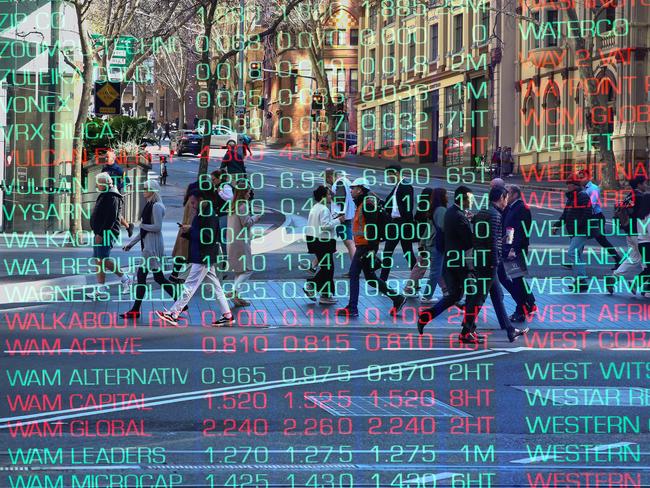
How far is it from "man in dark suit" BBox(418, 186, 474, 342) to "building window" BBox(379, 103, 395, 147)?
6195 cm

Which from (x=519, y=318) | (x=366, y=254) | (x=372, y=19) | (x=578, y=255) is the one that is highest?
(x=372, y=19)

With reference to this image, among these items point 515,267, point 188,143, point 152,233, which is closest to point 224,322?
point 152,233

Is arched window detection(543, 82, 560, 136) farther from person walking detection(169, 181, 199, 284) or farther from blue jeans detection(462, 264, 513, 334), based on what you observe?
blue jeans detection(462, 264, 513, 334)

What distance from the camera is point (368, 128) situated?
81375 mm

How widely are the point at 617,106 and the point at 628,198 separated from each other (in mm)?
32816

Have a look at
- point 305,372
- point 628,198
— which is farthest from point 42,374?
point 628,198

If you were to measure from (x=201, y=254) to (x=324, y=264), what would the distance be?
3.11 metres

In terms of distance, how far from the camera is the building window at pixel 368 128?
3182 inches

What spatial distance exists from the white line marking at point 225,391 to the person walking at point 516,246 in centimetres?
293

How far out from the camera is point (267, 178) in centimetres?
5409

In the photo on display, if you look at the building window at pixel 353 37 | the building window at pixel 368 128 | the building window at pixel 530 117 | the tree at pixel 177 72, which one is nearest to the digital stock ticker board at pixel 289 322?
the building window at pixel 530 117

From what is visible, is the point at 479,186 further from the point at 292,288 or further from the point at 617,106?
the point at 292,288

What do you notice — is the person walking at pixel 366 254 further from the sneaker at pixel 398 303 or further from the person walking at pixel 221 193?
the person walking at pixel 221 193

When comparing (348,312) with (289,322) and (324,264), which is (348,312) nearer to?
(289,322)
